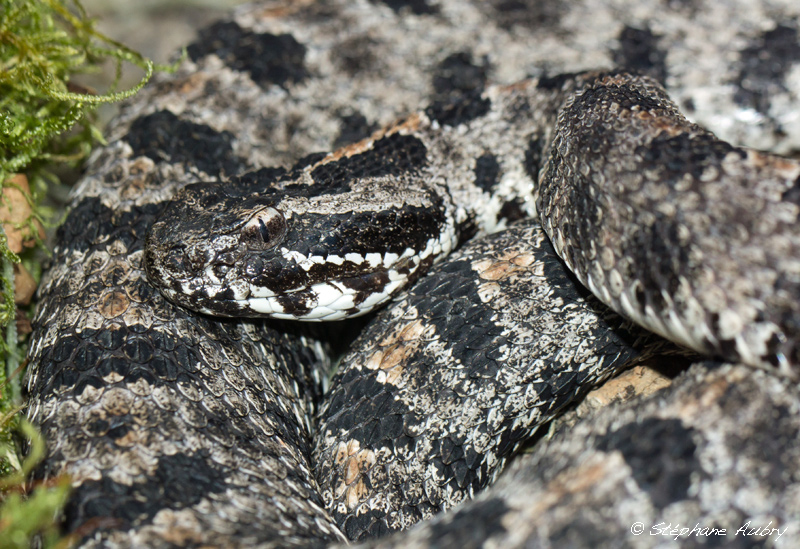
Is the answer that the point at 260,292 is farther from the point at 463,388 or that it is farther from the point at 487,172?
the point at 487,172

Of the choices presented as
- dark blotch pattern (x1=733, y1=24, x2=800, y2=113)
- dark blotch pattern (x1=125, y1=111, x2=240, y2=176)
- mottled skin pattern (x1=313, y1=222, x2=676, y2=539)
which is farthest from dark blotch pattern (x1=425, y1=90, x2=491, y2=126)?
dark blotch pattern (x1=733, y1=24, x2=800, y2=113)

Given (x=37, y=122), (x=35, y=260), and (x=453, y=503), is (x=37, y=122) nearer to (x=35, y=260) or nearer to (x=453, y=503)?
(x=35, y=260)

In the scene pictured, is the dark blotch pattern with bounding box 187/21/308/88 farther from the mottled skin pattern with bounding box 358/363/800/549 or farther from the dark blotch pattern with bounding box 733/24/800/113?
the mottled skin pattern with bounding box 358/363/800/549

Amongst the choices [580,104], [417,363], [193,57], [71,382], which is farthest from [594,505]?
[193,57]

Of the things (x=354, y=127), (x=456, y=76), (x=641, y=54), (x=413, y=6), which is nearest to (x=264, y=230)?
(x=354, y=127)

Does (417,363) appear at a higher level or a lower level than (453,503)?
higher

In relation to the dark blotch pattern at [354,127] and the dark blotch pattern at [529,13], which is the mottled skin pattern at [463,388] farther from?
the dark blotch pattern at [529,13]
